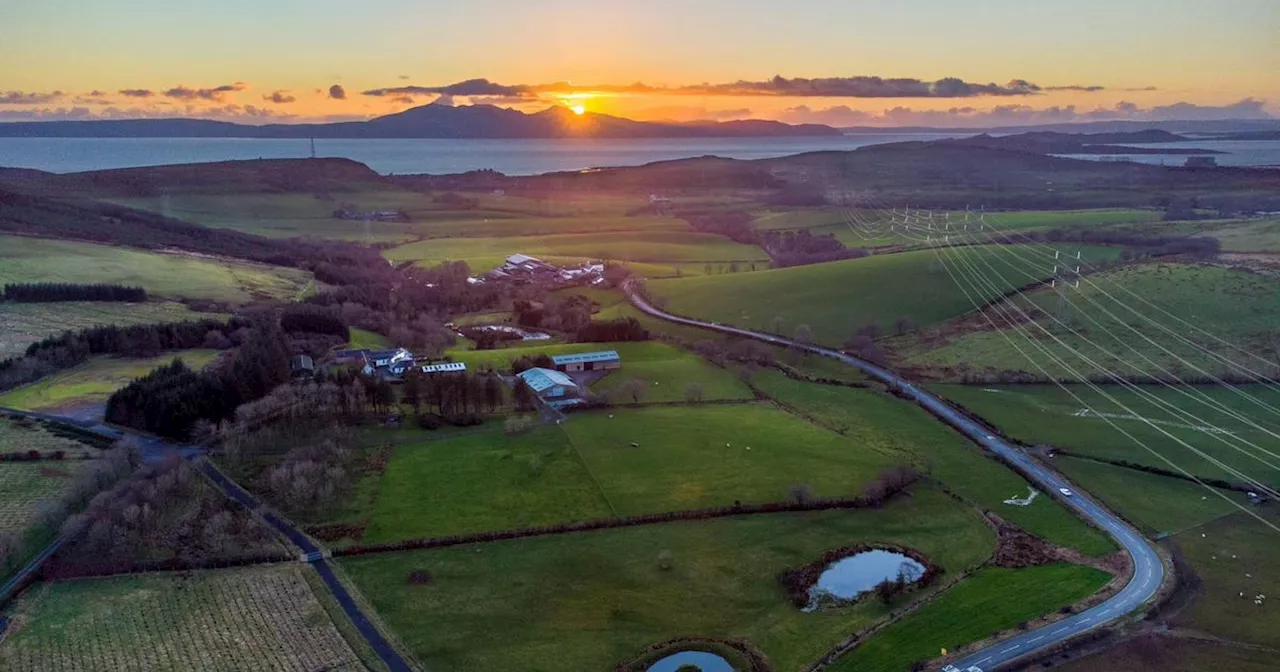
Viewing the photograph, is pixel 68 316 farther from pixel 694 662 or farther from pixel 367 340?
pixel 694 662

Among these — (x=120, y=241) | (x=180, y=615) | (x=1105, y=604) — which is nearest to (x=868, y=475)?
(x=1105, y=604)

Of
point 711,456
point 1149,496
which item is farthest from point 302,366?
point 1149,496

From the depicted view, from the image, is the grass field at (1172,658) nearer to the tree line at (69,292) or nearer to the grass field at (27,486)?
the grass field at (27,486)

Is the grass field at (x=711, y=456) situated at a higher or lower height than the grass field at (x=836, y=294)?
lower

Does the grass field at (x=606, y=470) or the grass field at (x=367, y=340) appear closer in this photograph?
the grass field at (x=606, y=470)

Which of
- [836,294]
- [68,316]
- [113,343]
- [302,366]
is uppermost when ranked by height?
[836,294]

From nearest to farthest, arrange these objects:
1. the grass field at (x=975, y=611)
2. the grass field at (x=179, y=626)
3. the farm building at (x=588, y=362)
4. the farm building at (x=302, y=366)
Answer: the grass field at (x=179, y=626) → the grass field at (x=975, y=611) → the farm building at (x=302, y=366) → the farm building at (x=588, y=362)

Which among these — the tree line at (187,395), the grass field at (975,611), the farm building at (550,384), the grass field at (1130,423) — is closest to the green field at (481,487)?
the farm building at (550,384)
